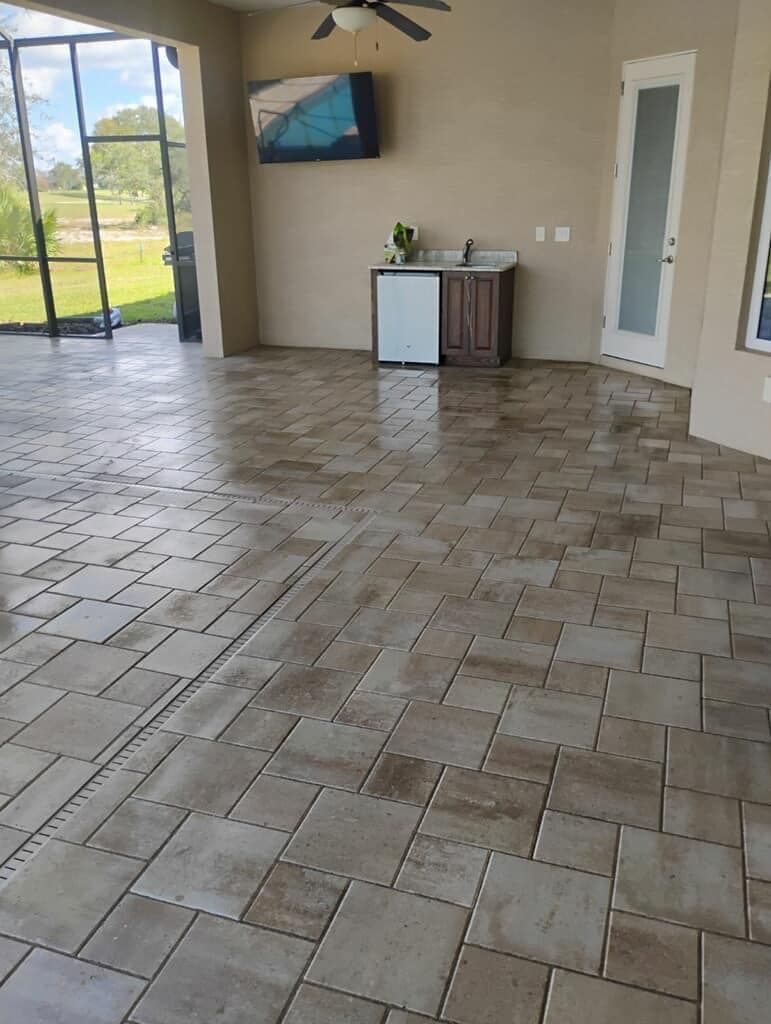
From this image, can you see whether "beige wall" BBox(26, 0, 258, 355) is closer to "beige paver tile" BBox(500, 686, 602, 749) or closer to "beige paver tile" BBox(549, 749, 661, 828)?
"beige paver tile" BBox(500, 686, 602, 749)

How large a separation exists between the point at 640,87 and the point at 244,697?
19.2ft

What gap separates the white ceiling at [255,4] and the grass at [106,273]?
258 centimetres

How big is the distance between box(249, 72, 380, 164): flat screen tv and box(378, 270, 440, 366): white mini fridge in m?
1.17

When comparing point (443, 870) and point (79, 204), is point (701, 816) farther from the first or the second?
point (79, 204)

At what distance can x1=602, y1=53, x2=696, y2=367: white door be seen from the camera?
627cm

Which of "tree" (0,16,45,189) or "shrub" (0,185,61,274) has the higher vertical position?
"tree" (0,16,45,189)

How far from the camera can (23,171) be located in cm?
904

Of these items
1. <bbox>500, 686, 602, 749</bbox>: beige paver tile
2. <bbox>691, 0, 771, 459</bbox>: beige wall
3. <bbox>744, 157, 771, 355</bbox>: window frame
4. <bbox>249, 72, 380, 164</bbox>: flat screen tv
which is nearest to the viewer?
<bbox>500, 686, 602, 749</bbox>: beige paver tile

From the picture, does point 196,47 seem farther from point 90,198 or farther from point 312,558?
point 312,558

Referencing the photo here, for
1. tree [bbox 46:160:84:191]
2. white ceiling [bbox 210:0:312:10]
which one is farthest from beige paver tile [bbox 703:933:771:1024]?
tree [bbox 46:160:84:191]

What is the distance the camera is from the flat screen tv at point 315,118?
718 cm

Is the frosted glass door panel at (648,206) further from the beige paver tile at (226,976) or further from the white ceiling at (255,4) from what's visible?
the beige paver tile at (226,976)

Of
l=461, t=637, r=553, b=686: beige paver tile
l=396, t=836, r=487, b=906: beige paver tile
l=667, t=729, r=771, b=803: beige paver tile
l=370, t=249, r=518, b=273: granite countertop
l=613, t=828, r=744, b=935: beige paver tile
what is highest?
l=370, t=249, r=518, b=273: granite countertop

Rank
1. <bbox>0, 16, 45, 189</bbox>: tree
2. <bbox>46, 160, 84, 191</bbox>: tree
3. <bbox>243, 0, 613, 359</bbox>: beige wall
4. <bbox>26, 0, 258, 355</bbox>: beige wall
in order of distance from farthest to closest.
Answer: <bbox>46, 160, 84, 191</bbox>: tree → <bbox>0, 16, 45, 189</bbox>: tree → <bbox>26, 0, 258, 355</bbox>: beige wall → <bbox>243, 0, 613, 359</bbox>: beige wall
